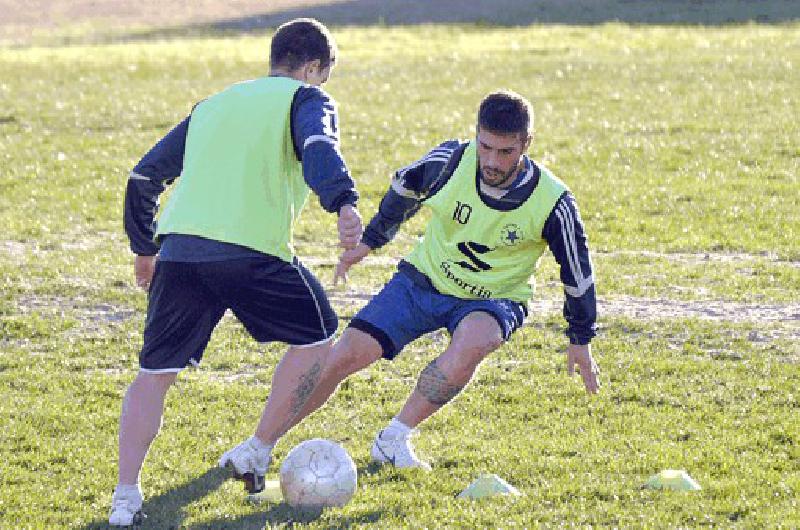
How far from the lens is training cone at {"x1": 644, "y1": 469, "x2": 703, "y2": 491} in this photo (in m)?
6.50

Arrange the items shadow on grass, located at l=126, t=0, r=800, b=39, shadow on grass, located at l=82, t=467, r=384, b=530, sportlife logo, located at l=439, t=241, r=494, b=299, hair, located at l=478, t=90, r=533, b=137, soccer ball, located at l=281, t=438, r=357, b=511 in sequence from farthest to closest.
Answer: shadow on grass, located at l=126, t=0, r=800, b=39
sportlife logo, located at l=439, t=241, r=494, b=299
hair, located at l=478, t=90, r=533, b=137
soccer ball, located at l=281, t=438, r=357, b=511
shadow on grass, located at l=82, t=467, r=384, b=530

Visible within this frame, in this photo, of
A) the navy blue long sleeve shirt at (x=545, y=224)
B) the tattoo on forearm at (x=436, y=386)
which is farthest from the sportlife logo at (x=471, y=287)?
the tattoo on forearm at (x=436, y=386)

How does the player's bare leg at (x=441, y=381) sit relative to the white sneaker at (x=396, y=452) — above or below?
above

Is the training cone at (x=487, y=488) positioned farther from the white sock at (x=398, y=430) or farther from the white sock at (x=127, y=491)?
the white sock at (x=127, y=491)

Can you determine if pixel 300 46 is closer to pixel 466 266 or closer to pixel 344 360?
pixel 466 266

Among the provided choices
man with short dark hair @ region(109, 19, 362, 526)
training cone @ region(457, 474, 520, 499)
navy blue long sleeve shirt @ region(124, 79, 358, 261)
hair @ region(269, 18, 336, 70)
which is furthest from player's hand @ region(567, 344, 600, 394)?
hair @ region(269, 18, 336, 70)

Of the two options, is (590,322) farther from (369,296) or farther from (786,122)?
(786,122)

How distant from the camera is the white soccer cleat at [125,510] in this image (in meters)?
6.05

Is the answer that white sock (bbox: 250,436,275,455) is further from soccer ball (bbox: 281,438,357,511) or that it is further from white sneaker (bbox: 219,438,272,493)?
soccer ball (bbox: 281,438,357,511)

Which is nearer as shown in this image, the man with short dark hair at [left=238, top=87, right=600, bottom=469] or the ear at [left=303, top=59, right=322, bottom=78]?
the ear at [left=303, top=59, right=322, bottom=78]

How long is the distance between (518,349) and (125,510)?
398 cm

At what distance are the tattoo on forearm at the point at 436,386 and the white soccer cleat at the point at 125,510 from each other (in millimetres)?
1518

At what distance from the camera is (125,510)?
6047 mm

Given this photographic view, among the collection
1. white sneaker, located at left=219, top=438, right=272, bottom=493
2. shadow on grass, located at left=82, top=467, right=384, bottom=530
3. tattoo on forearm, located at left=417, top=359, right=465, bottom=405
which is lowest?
shadow on grass, located at left=82, top=467, right=384, bottom=530
